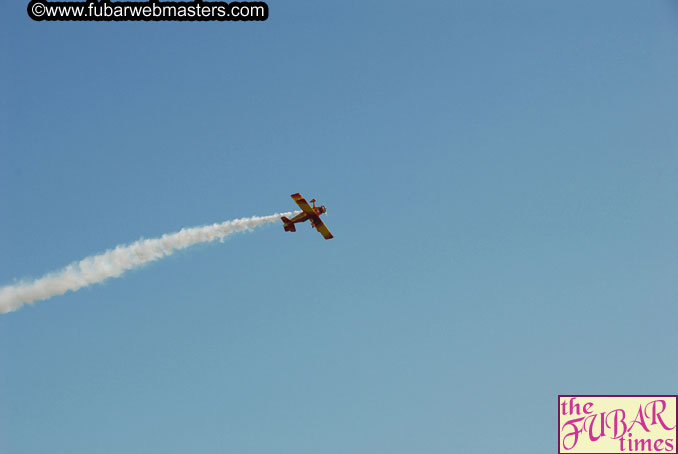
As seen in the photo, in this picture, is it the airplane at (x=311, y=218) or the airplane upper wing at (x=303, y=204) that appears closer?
the airplane upper wing at (x=303, y=204)

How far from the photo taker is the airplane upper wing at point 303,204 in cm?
11575

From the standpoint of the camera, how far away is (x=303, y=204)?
11694 cm

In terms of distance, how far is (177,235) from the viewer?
121562 mm

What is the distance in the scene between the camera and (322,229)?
389ft

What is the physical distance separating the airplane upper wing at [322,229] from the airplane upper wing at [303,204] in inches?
45.8

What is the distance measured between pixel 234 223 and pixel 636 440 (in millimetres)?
53227

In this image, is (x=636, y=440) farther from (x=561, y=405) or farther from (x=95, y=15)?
(x=95, y=15)

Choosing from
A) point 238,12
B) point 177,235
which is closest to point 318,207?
point 177,235

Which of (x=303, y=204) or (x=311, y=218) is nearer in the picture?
(x=303, y=204)

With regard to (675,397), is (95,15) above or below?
above

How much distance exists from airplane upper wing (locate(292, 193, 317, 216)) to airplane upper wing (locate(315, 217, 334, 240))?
116 centimetres

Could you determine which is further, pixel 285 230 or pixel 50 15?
pixel 285 230

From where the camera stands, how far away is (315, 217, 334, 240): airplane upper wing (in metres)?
118

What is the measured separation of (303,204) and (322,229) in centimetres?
394
